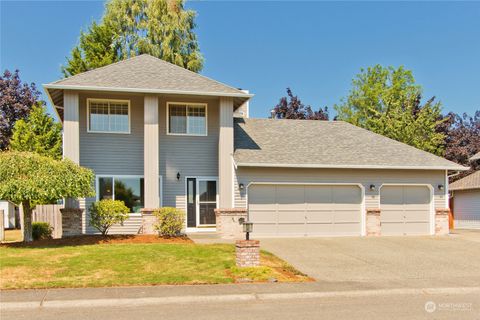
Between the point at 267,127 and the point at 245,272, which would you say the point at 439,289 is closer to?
the point at 245,272

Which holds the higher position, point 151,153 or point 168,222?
point 151,153

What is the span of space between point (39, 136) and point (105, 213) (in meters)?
16.2

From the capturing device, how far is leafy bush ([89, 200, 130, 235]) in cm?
1619

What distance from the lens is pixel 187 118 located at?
19375mm

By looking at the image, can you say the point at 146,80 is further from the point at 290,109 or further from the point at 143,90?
the point at 290,109

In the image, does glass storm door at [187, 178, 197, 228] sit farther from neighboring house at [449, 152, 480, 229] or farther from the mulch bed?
neighboring house at [449, 152, 480, 229]

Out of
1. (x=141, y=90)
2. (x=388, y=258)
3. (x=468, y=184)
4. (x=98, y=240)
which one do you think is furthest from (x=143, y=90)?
(x=468, y=184)

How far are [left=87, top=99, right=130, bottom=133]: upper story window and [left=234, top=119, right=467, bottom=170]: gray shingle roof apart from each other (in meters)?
4.71

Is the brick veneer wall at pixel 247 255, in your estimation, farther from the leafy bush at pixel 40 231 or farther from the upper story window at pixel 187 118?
the leafy bush at pixel 40 231

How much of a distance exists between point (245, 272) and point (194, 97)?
9.58 metres

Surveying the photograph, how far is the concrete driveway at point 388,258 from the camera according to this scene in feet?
36.8

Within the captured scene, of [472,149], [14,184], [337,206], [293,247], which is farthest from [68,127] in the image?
[472,149]

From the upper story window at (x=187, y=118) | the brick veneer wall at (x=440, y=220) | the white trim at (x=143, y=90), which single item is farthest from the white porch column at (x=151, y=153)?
the brick veneer wall at (x=440, y=220)

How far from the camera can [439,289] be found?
9906 millimetres
